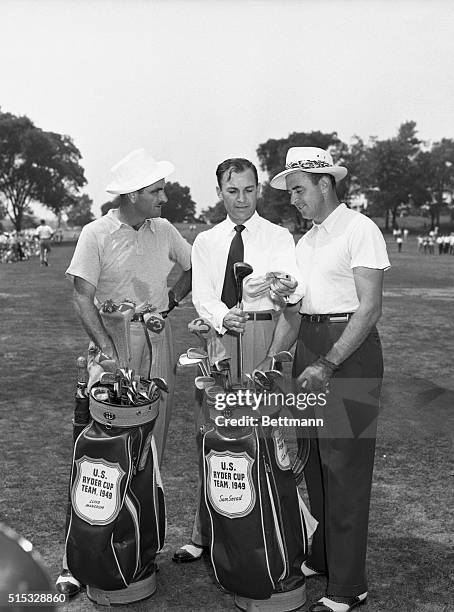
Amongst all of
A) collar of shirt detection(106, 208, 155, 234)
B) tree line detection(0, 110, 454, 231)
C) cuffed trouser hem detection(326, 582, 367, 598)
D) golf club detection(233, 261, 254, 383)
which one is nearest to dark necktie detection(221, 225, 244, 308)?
golf club detection(233, 261, 254, 383)

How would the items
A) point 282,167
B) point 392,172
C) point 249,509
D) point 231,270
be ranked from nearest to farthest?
point 249,509 → point 231,270 → point 282,167 → point 392,172

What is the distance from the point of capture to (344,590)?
3824 millimetres

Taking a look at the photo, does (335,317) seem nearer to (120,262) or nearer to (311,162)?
(311,162)

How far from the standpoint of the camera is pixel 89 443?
12.3ft

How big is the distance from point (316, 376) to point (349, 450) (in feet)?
1.41

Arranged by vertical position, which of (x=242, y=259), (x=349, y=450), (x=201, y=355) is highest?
(x=242, y=259)

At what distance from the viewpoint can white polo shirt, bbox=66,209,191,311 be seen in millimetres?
4277

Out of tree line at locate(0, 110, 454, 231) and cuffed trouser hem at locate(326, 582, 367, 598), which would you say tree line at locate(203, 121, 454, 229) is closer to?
tree line at locate(0, 110, 454, 231)

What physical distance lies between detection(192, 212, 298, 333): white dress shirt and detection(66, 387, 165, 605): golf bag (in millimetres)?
655

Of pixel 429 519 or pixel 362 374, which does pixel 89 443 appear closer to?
pixel 362 374

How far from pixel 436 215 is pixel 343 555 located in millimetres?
109573

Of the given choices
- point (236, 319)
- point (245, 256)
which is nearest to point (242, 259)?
point (245, 256)

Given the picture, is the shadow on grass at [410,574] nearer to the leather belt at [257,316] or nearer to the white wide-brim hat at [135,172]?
the leather belt at [257,316]

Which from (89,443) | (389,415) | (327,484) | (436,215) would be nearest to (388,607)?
(327,484)
